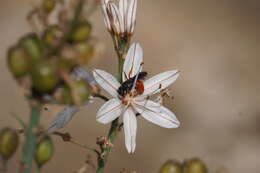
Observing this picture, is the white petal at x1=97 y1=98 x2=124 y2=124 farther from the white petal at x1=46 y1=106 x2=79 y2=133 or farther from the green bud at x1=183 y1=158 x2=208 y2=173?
the green bud at x1=183 y1=158 x2=208 y2=173

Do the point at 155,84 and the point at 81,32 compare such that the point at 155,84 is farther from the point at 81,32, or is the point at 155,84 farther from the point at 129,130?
the point at 81,32

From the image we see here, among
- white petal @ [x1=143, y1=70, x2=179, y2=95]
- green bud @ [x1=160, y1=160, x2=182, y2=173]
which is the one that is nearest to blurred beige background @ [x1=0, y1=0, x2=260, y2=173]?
white petal @ [x1=143, y1=70, x2=179, y2=95]

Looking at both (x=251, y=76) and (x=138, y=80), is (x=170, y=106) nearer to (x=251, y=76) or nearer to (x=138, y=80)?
(x=251, y=76)

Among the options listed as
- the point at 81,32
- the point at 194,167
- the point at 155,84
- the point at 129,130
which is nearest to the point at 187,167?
the point at 194,167

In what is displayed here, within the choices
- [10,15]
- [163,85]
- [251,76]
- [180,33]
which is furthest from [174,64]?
[163,85]

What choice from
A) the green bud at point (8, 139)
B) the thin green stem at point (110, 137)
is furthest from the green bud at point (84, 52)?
the thin green stem at point (110, 137)
